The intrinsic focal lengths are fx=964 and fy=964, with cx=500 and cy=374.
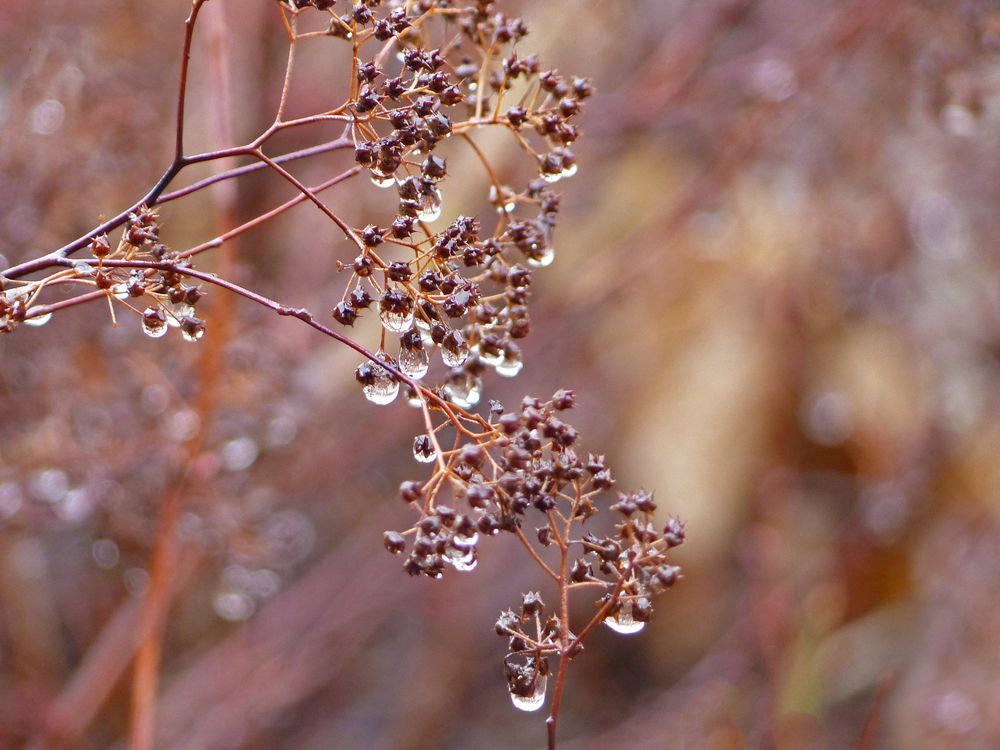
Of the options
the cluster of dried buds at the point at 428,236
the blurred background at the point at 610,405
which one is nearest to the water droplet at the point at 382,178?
the cluster of dried buds at the point at 428,236

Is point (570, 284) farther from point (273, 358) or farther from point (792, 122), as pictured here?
point (273, 358)

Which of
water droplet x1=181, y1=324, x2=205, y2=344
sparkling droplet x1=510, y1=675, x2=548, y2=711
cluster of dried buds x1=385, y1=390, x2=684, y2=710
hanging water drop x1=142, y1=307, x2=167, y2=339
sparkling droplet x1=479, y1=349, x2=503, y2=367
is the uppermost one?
hanging water drop x1=142, y1=307, x2=167, y2=339

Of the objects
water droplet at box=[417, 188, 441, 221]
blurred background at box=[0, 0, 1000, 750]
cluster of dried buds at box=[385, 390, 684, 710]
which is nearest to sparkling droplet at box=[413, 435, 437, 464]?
cluster of dried buds at box=[385, 390, 684, 710]

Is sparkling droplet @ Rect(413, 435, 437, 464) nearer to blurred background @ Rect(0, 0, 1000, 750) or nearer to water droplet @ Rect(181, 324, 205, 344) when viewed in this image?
water droplet @ Rect(181, 324, 205, 344)

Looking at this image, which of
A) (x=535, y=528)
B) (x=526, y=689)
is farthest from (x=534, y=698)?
(x=535, y=528)

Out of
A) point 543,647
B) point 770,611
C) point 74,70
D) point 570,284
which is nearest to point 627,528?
point 543,647

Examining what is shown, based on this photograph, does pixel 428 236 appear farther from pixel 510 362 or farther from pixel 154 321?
pixel 154 321

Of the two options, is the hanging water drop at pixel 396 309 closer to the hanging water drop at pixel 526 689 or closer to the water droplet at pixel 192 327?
the water droplet at pixel 192 327

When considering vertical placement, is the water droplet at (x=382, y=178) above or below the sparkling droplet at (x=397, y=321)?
above
